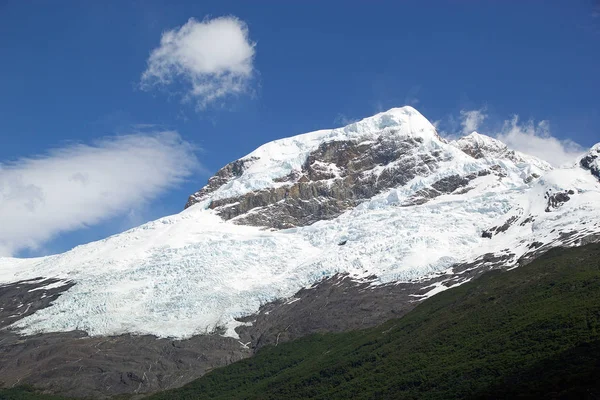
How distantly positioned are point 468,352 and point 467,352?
23cm

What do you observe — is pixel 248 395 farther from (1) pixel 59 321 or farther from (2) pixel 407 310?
(1) pixel 59 321

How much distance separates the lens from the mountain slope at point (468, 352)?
108 metres

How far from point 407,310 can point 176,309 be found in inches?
2471

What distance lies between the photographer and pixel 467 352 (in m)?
126

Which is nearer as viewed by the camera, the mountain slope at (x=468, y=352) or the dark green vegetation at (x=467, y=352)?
the dark green vegetation at (x=467, y=352)

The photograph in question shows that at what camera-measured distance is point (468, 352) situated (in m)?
126

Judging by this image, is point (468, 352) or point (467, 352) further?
point (467, 352)

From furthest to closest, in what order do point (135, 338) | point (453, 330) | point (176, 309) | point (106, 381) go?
point (176, 309)
point (135, 338)
point (106, 381)
point (453, 330)

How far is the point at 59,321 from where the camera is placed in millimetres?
198375

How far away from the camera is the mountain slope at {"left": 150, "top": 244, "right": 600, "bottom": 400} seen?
355ft

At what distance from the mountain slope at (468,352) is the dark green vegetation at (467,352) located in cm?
21

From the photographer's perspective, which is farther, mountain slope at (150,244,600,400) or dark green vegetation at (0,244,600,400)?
mountain slope at (150,244,600,400)

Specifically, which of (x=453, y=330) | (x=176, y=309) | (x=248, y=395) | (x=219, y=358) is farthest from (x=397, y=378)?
(x=176, y=309)

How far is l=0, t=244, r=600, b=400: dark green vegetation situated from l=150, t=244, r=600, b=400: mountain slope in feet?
0.69
